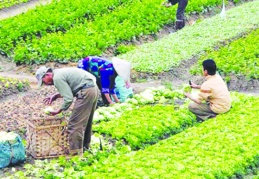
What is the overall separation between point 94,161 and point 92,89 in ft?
3.93

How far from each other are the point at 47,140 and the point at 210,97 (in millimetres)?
3608

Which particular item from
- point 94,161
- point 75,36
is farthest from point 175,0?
point 94,161

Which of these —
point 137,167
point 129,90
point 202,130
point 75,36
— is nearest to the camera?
point 137,167

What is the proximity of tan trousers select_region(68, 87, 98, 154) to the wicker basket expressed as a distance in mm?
146

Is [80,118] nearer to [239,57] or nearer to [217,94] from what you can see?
[217,94]

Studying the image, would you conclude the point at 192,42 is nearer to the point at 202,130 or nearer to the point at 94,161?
the point at 202,130

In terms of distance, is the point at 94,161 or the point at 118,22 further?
the point at 118,22

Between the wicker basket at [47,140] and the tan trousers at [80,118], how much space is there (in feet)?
0.48

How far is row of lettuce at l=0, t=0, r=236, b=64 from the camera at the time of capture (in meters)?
18.6

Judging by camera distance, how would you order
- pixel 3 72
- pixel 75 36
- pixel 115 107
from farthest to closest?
pixel 75 36 < pixel 3 72 < pixel 115 107

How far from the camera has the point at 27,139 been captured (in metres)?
11.3

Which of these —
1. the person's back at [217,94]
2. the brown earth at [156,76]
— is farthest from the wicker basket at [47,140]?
the brown earth at [156,76]

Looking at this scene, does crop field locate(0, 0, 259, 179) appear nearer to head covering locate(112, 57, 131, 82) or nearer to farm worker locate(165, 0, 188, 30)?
farm worker locate(165, 0, 188, 30)

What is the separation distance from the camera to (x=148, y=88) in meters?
15.4
